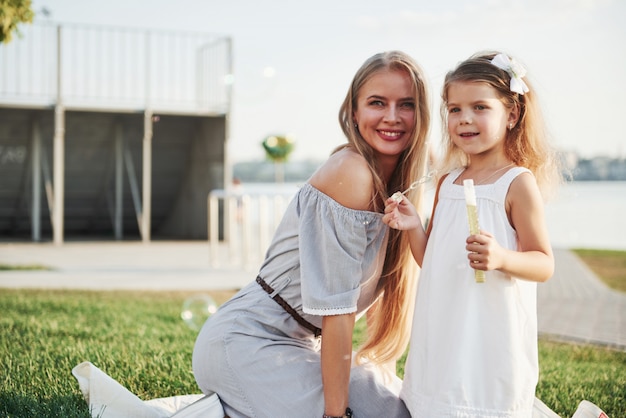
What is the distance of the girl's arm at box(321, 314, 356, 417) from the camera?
2529 millimetres

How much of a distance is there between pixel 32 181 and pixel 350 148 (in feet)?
43.0

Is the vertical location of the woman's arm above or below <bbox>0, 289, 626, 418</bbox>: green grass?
above

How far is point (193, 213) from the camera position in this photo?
51.8 feet

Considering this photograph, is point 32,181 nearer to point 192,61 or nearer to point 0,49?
point 0,49

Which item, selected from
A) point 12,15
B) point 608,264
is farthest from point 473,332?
point 608,264

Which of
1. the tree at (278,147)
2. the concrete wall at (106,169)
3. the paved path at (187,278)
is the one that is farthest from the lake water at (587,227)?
the paved path at (187,278)

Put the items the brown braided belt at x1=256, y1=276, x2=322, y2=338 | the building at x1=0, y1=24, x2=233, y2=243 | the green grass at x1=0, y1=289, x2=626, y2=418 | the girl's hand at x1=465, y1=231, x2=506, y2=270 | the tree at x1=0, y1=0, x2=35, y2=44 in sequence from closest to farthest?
the girl's hand at x1=465, y1=231, x2=506, y2=270 → the brown braided belt at x1=256, y1=276, x2=322, y2=338 → the green grass at x1=0, y1=289, x2=626, y2=418 → the tree at x1=0, y1=0, x2=35, y2=44 → the building at x1=0, y1=24, x2=233, y2=243

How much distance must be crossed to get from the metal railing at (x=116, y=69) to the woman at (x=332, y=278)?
1005cm

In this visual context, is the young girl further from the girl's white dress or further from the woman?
the woman

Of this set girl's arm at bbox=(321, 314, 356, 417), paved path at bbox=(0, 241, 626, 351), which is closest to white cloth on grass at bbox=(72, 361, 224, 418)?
A: girl's arm at bbox=(321, 314, 356, 417)

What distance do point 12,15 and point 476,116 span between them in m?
4.03

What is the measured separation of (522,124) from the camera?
2.63m

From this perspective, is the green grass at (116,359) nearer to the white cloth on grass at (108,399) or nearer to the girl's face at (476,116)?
the white cloth on grass at (108,399)

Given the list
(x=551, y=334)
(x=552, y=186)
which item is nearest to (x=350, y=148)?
(x=552, y=186)
